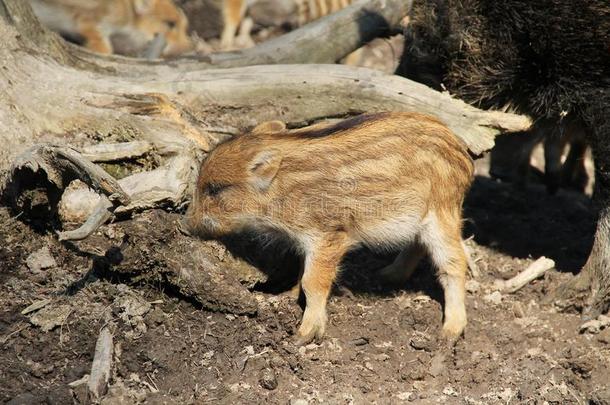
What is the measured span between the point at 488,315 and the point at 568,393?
87cm

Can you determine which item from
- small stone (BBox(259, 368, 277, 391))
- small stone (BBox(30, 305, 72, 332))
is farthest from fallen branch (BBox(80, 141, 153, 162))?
small stone (BBox(259, 368, 277, 391))

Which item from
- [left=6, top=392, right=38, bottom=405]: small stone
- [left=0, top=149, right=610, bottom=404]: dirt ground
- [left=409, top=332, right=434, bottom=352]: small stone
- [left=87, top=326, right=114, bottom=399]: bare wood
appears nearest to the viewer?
[left=6, top=392, right=38, bottom=405]: small stone

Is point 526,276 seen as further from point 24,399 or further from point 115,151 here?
point 24,399

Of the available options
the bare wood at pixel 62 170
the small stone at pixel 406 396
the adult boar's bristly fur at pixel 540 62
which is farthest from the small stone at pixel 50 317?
the adult boar's bristly fur at pixel 540 62

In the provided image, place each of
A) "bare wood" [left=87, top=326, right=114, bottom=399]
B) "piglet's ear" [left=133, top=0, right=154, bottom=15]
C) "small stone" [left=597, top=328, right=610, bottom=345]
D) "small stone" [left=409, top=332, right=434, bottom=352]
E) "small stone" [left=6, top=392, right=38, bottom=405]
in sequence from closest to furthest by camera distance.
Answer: "small stone" [left=6, top=392, right=38, bottom=405] < "bare wood" [left=87, top=326, right=114, bottom=399] < "small stone" [left=409, top=332, right=434, bottom=352] < "small stone" [left=597, top=328, right=610, bottom=345] < "piglet's ear" [left=133, top=0, right=154, bottom=15]

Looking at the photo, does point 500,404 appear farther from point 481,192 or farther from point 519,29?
point 481,192

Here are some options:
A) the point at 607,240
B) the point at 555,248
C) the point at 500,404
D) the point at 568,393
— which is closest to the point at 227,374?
the point at 500,404

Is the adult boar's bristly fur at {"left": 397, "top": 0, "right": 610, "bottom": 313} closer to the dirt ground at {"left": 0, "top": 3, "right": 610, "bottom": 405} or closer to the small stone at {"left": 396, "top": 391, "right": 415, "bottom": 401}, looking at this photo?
the dirt ground at {"left": 0, "top": 3, "right": 610, "bottom": 405}

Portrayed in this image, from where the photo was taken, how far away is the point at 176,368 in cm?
452

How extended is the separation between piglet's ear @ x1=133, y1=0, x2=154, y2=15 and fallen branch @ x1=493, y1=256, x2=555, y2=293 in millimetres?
6730

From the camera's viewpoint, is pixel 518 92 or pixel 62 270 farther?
pixel 518 92

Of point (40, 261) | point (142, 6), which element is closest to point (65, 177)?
point (40, 261)

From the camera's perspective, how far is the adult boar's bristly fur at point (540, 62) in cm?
547

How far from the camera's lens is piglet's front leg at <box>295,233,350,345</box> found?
498cm
